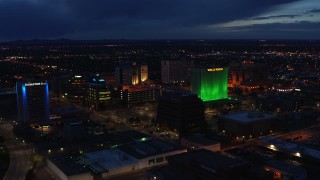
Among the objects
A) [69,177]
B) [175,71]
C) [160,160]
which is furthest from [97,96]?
[175,71]

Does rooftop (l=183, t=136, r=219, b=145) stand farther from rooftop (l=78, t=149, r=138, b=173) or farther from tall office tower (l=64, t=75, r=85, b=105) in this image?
tall office tower (l=64, t=75, r=85, b=105)

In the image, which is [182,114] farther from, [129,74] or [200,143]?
[129,74]

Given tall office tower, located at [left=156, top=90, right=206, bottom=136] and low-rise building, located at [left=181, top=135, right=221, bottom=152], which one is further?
tall office tower, located at [left=156, top=90, right=206, bottom=136]

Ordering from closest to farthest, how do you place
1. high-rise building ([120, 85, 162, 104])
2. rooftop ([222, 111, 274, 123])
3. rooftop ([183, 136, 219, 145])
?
rooftop ([183, 136, 219, 145]) → rooftop ([222, 111, 274, 123]) → high-rise building ([120, 85, 162, 104])

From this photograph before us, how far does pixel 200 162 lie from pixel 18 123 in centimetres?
3907

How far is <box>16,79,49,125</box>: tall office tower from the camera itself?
64750 millimetres

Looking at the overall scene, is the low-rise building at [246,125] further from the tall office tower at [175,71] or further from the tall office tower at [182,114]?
the tall office tower at [175,71]

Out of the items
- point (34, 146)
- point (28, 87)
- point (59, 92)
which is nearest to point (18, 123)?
point (28, 87)

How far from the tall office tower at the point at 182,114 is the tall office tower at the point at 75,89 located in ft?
109

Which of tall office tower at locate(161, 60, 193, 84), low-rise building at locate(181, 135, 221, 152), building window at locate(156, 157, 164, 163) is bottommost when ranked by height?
building window at locate(156, 157, 164, 163)

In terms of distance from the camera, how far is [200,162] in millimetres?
40000

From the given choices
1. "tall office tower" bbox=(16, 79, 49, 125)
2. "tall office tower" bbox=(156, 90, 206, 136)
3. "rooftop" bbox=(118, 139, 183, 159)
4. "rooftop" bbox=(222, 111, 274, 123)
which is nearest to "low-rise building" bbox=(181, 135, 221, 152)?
"rooftop" bbox=(118, 139, 183, 159)

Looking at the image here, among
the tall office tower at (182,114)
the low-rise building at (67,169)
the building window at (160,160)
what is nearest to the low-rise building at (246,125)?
the tall office tower at (182,114)

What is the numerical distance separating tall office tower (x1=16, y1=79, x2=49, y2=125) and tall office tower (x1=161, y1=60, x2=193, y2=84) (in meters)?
57.4
